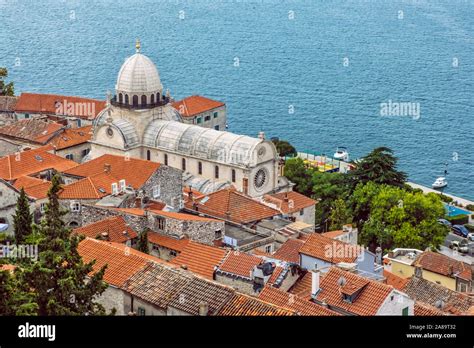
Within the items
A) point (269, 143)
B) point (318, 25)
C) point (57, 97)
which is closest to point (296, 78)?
point (318, 25)

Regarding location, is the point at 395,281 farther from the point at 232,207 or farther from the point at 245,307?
the point at 245,307

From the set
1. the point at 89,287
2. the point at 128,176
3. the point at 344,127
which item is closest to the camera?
the point at 89,287

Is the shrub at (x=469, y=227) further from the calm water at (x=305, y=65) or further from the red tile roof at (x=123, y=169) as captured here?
the red tile roof at (x=123, y=169)

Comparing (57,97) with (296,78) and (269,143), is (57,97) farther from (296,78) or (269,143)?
(296,78)

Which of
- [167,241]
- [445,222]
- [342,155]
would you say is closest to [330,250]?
[167,241]

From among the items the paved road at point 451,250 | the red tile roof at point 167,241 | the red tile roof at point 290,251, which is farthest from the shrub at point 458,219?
the red tile roof at point 167,241
